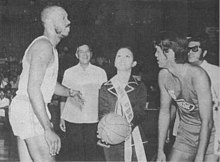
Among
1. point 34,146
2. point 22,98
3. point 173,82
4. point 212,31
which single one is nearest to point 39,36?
point 22,98

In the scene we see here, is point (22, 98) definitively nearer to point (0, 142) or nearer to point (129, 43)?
point (0, 142)

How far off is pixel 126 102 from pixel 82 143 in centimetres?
60

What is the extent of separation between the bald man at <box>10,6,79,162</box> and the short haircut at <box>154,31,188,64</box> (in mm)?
925

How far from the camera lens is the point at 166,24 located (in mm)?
4672

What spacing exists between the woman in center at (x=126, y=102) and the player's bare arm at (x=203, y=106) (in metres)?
0.54

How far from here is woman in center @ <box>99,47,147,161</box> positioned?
468 centimetres

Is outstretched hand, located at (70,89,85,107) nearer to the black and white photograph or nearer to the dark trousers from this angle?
the black and white photograph

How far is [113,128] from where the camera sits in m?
4.68

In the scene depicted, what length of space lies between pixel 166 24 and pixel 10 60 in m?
1.58

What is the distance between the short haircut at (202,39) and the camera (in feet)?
15.4

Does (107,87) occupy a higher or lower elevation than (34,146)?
higher

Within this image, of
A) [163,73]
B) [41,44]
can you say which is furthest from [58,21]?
[163,73]

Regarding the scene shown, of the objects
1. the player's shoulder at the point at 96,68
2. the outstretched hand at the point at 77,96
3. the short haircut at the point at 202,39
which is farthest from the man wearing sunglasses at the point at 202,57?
the outstretched hand at the point at 77,96

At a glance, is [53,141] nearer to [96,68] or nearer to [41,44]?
[96,68]
